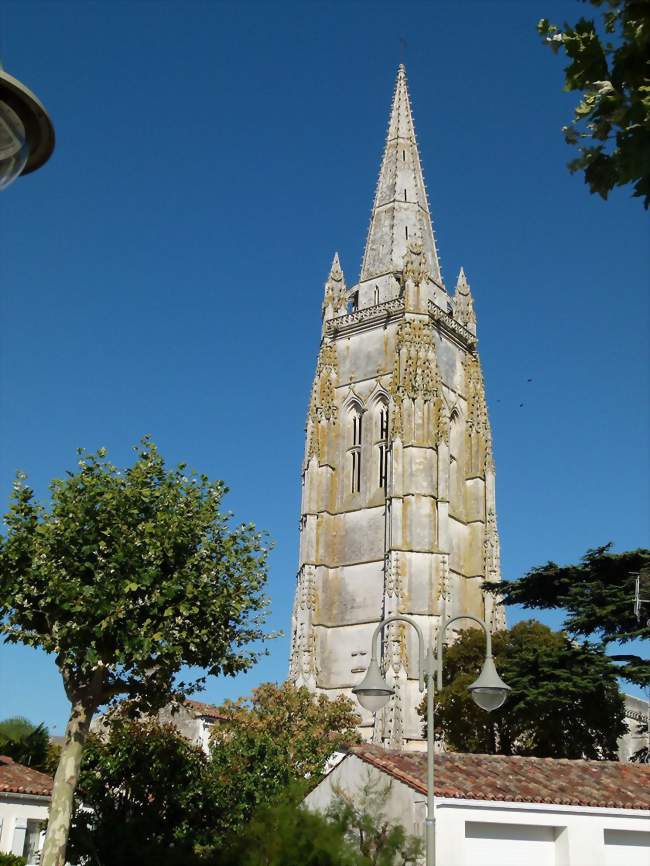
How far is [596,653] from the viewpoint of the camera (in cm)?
3231

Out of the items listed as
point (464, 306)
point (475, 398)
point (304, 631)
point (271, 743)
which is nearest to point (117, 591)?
point (271, 743)

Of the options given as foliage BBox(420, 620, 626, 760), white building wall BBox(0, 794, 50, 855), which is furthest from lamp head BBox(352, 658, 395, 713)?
foliage BBox(420, 620, 626, 760)

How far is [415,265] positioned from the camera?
58375mm

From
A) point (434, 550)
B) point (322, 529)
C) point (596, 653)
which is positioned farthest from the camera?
point (322, 529)

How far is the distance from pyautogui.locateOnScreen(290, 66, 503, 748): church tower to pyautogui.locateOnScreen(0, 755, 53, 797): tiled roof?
21.4 meters

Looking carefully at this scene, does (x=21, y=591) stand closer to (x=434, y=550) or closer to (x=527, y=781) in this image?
(x=527, y=781)

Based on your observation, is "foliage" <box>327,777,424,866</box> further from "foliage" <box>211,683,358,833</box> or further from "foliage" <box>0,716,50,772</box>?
"foliage" <box>0,716,50,772</box>

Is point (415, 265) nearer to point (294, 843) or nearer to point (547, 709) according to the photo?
point (547, 709)

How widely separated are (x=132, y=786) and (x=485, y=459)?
37.0 metres

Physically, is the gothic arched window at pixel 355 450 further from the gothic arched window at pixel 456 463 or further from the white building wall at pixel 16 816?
the white building wall at pixel 16 816

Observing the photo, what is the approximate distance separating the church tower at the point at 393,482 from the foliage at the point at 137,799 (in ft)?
70.2

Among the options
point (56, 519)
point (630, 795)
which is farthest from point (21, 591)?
point (630, 795)

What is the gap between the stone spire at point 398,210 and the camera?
63656mm

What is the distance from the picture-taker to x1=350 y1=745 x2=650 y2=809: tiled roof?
17203 mm
